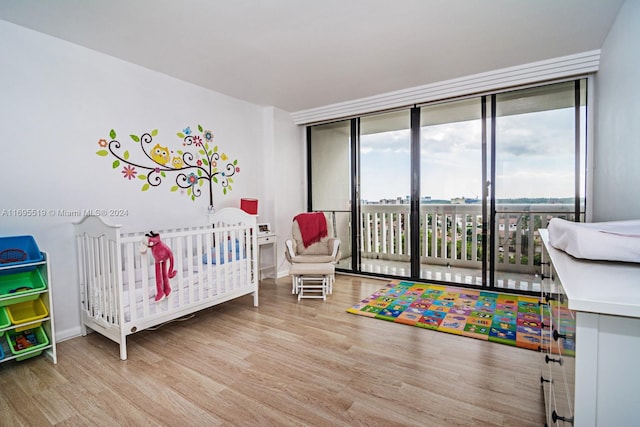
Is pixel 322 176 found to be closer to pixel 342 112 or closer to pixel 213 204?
pixel 342 112

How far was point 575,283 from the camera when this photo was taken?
79 cm

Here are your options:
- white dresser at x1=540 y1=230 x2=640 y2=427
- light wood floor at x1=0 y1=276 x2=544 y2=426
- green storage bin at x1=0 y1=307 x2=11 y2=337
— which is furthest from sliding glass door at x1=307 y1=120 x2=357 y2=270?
white dresser at x1=540 y1=230 x2=640 y2=427

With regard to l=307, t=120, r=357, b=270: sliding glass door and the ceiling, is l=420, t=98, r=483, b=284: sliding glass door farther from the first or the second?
l=307, t=120, r=357, b=270: sliding glass door

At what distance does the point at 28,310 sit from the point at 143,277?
813 mm

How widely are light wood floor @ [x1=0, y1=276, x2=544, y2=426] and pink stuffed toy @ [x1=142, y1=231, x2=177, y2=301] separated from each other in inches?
16.4

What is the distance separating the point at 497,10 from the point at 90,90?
10.5 feet

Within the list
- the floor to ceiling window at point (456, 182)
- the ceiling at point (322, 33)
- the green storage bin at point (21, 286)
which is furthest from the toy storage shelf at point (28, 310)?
the floor to ceiling window at point (456, 182)

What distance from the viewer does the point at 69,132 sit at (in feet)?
8.29

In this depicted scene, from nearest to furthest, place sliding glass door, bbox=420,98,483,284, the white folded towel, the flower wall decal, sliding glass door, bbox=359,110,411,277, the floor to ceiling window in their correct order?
the white folded towel, the flower wall decal, the floor to ceiling window, sliding glass door, bbox=420,98,483,284, sliding glass door, bbox=359,110,411,277

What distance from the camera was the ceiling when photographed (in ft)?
6.85

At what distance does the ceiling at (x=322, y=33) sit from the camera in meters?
2.09

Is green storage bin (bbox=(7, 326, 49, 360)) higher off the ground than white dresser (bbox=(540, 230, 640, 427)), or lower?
lower

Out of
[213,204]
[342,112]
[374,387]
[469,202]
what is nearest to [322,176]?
[342,112]

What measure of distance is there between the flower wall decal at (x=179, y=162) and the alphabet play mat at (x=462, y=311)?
2158 mm
